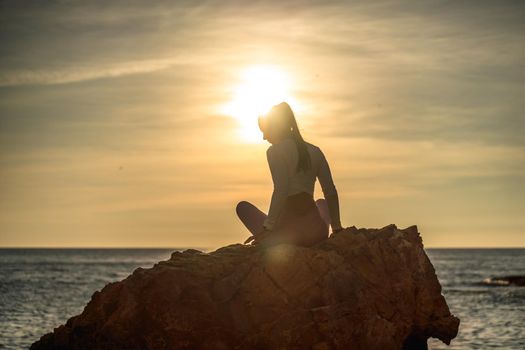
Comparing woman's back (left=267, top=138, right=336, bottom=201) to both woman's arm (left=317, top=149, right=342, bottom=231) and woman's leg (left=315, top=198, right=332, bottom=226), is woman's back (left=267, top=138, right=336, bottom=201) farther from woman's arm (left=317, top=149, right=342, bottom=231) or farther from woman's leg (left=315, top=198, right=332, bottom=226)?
woman's leg (left=315, top=198, right=332, bottom=226)

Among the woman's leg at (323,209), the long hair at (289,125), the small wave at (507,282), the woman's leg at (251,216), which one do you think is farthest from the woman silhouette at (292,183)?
the small wave at (507,282)

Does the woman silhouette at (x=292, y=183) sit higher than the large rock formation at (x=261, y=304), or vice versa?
the woman silhouette at (x=292, y=183)

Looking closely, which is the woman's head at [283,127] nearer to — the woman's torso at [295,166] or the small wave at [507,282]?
the woman's torso at [295,166]

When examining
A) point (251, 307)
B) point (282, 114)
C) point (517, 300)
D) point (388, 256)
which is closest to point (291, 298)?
point (251, 307)

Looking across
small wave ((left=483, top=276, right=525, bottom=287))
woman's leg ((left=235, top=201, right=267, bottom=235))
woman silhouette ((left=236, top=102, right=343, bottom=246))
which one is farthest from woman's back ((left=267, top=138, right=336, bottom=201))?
small wave ((left=483, top=276, right=525, bottom=287))

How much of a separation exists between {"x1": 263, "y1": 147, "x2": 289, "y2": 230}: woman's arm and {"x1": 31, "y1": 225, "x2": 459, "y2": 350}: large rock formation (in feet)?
2.29

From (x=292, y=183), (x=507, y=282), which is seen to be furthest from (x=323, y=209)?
(x=507, y=282)

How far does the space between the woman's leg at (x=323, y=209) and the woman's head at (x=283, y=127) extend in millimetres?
1374

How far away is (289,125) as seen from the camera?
14.7 meters

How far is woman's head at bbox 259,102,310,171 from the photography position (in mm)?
14594

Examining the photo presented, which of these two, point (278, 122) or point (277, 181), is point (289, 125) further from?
point (277, 181)

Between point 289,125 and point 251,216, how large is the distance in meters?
2.00

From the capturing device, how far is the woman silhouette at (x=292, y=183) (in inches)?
579

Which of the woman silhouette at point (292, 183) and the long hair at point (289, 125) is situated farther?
the woman silhouette at point (292, 183)
